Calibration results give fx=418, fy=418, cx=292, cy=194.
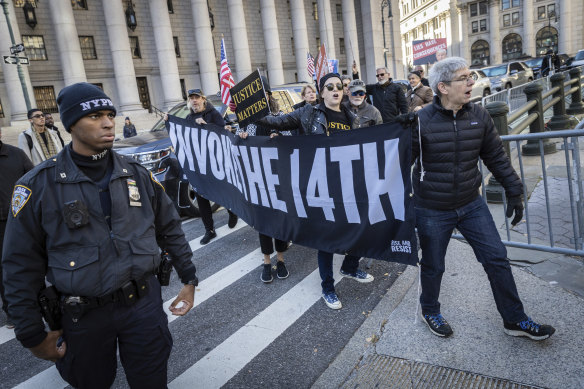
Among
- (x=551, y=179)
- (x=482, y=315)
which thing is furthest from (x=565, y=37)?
(x=482, y=315)

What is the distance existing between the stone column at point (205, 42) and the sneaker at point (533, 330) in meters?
31.1

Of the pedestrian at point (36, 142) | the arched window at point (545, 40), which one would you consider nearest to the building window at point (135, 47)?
the pedestrian at point (36, 142)

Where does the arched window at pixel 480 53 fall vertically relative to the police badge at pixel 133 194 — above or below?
above

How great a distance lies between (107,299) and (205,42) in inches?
1299

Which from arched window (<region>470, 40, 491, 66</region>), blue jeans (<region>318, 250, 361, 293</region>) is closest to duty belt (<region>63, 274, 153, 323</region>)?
blue jeans (<region>318, 250, 361, 293</region>)

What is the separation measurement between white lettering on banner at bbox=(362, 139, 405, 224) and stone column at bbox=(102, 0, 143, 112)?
28.6 metres

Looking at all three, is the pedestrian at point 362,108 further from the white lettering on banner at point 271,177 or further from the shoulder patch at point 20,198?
the shoulder patch at point 20,198

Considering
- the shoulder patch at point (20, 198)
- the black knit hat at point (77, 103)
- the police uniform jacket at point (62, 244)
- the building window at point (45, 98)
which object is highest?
the building window at point (45, 98)

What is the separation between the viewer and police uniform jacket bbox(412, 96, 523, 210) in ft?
10.2

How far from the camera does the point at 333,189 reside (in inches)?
154

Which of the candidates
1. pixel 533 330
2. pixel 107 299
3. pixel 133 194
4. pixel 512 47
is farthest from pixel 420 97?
pixel 512 47

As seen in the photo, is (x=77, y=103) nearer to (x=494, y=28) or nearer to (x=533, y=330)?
(x=533, y=330)

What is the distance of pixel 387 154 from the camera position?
11.3 ft

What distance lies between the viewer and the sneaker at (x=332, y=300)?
4.08 meters
